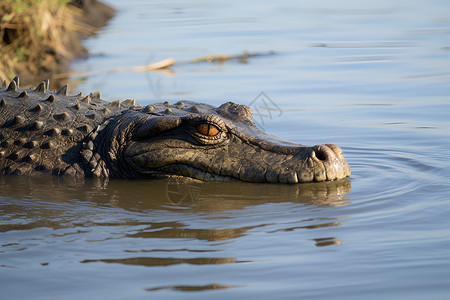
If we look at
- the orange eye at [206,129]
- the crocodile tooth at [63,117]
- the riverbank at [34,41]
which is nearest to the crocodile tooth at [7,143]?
the crocodile tooth at [63,117]

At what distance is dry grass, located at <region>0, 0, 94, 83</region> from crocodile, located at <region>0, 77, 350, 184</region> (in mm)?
4185

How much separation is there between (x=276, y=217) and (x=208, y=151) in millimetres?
1295

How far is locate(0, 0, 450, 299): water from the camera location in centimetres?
347

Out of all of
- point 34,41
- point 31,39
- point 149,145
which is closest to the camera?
point 149,145

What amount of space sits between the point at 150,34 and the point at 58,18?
3258 mm

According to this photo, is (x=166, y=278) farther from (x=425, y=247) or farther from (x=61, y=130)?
(x=61, y=130)

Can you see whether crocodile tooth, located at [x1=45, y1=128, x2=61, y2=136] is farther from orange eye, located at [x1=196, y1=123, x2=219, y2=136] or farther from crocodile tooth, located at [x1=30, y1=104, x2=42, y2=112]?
orange eye, located at [x1=196, y1=123, x2=219, y2=136]

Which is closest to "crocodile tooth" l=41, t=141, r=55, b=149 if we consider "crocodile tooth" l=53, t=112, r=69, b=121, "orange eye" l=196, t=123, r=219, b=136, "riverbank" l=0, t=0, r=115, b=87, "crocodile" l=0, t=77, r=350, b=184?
"crocodile" l=0, t=77, r=350, b=184

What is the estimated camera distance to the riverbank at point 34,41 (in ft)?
35.9

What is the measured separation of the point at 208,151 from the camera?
5711 mm

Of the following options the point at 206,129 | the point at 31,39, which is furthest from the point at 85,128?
the point at 31,39

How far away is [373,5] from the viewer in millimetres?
20578

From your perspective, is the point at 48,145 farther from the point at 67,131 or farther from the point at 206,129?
the point at 206,129

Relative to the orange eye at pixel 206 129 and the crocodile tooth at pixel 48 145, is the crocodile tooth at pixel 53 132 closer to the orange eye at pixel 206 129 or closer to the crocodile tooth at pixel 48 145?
the crocodile tooth at pixel 48 145
